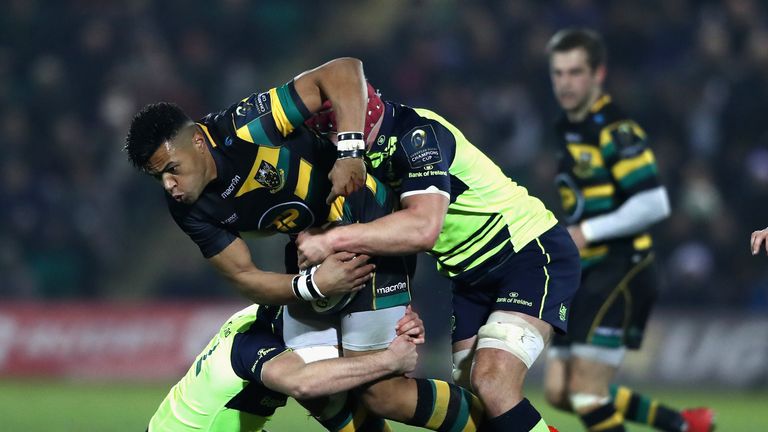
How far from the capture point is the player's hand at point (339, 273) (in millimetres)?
5734

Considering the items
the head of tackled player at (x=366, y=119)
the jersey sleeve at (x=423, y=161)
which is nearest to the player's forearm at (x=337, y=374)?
the jersey sleeve at (x=423, y=161)

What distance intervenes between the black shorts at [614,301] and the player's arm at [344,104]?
2.68 meters

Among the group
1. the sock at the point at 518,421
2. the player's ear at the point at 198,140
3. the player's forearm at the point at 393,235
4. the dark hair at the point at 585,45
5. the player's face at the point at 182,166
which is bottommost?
the sock at the point at 518,421

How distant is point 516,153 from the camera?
14.1 metres

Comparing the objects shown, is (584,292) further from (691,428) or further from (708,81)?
(708,81)

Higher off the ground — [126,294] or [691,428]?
[126,294]

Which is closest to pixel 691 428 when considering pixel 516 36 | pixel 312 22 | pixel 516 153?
pixel 516 153

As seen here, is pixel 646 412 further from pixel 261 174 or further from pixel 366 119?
pixel 261 174

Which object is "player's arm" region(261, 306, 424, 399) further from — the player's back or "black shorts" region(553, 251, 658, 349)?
"black shorts" region(553, 251, 658, 349)

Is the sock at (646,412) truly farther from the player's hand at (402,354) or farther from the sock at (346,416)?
the player's hand at (402,354)

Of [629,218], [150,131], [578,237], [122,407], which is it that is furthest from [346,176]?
[122,407]

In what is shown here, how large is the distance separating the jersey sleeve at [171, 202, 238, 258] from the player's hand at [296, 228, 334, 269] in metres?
0.37

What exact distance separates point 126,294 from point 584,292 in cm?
825

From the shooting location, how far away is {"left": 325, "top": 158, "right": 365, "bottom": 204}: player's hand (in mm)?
5414
